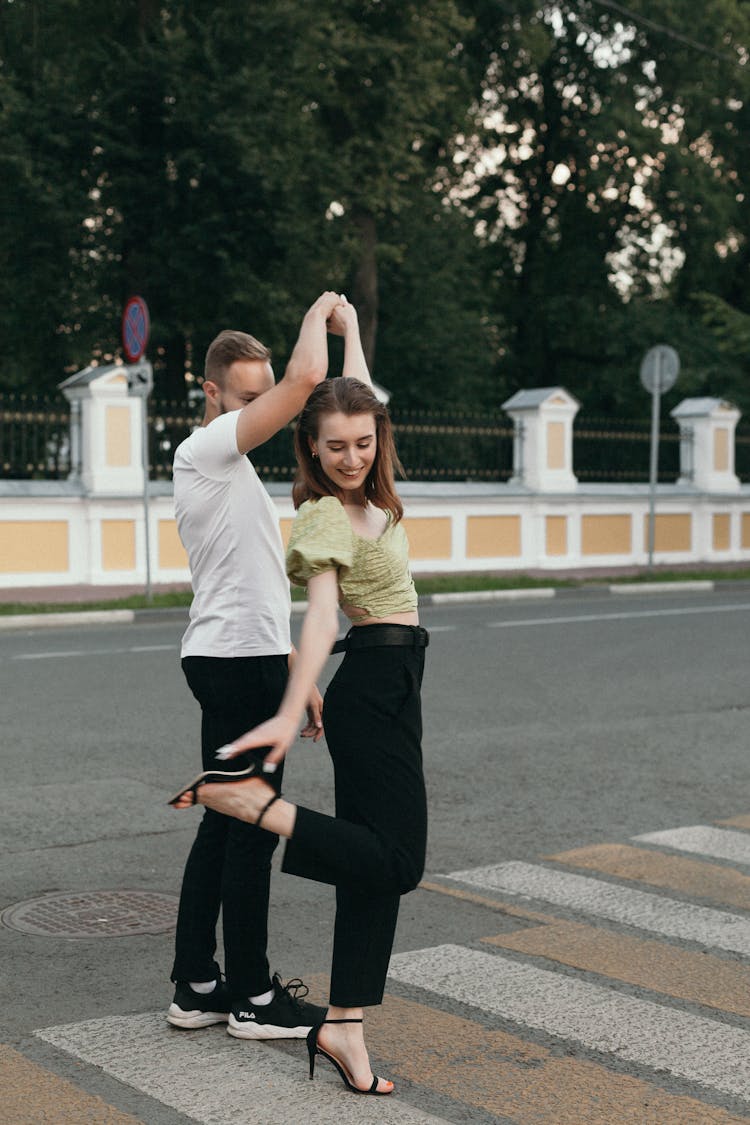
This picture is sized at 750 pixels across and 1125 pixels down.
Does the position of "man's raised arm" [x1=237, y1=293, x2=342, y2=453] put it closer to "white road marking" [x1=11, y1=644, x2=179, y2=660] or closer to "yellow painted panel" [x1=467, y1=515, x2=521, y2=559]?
"white road marking" [x1=11, y1=644, x2=179, y2=660]

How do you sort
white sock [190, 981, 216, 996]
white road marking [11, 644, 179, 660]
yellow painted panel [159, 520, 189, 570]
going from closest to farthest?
white sock [190, 981, 216, 996] < white road marking [11, 644, 179, 660] < yellow painted panel [159, 520, 189, 570]

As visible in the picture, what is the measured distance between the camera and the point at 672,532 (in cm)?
2552

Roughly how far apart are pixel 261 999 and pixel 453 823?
8.61 feet

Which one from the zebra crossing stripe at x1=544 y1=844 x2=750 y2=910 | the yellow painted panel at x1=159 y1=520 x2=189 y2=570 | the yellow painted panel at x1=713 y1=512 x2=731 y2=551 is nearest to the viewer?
the zebra crossing stripe at x1=544 y1=844 x2=750 y2=910

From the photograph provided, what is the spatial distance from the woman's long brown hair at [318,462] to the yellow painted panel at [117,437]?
16.3m

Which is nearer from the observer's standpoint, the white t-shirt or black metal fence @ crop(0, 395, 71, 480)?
the white t-shirt

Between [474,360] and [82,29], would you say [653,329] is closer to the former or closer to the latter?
[474,360]

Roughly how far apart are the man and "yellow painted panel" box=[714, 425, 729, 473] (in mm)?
23163

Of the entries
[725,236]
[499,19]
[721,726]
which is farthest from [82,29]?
[721,726]

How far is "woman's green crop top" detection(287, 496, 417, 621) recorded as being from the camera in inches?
138

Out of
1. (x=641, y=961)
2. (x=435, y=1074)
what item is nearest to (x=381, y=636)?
(x=435, y=1074)

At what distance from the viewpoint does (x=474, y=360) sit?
38.0 metres

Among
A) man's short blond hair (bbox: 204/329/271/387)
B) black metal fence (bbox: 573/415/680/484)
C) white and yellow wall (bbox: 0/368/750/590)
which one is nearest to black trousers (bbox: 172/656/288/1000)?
man's short blond hair (bbox: 204/329/271/387)

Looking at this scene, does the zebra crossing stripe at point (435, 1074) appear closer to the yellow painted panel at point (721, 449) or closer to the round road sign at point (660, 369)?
the round road sign at point (660, 369)
